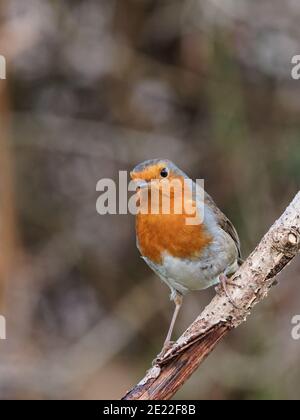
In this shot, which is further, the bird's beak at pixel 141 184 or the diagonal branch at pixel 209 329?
the bird's beak at pixel 141 184

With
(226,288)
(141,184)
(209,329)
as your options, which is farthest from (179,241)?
(209,329)

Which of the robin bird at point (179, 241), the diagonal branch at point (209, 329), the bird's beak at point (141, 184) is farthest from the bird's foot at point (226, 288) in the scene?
the bird's beak at point (141, 184)

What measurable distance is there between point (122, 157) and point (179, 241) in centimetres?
337

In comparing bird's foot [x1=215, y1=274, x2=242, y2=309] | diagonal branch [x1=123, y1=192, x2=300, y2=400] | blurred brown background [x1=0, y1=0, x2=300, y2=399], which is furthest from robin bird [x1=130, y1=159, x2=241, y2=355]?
Result: blurred brown background [x1=0, y1=0, x2=300, y2=399]

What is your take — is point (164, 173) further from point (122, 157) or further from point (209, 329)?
point (122, 157)

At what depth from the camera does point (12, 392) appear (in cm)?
730

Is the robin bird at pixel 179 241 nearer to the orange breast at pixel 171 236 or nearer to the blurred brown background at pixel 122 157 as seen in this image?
the orange breast at pixel 171 236

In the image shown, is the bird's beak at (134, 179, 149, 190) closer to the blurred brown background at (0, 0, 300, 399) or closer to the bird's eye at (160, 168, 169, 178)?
the bird's eye at (160, 168, 169, 178)

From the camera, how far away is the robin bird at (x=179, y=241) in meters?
4.44

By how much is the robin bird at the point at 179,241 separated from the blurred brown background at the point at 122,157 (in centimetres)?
226

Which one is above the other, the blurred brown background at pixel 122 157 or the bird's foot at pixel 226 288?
the blurred brown background at pixel 122 157

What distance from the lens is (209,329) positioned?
12.5ft

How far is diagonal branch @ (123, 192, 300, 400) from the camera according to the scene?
3734mm

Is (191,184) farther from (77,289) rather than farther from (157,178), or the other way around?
(77,289)
